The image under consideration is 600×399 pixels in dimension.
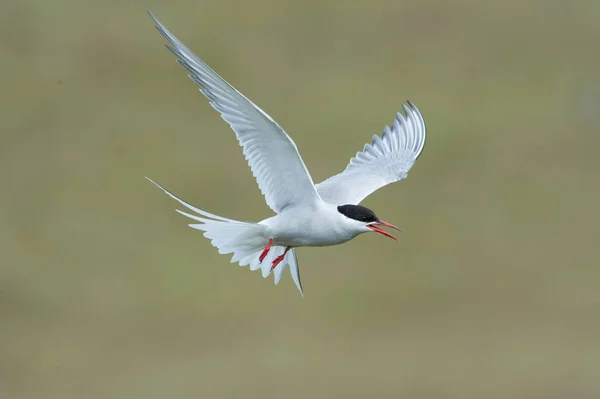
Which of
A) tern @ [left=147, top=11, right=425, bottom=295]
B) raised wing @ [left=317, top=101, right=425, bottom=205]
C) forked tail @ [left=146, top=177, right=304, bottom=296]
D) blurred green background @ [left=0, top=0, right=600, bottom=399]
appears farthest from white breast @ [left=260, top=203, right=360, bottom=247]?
blurred green background @ [left=0, top=0, right=600, bottom=399]

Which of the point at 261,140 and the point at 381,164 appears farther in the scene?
the point at 381,164

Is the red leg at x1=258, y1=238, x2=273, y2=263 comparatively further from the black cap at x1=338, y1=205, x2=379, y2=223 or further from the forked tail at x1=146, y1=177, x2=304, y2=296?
the black cap at x1=338, y1=205, x2=379, y2=223

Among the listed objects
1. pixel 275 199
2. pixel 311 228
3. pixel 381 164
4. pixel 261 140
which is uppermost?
pixel 381 164

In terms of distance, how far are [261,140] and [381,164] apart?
5.90 feet

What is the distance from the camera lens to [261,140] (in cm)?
834

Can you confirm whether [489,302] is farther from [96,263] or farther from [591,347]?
[96,263]

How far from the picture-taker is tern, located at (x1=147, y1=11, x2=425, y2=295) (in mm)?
8047

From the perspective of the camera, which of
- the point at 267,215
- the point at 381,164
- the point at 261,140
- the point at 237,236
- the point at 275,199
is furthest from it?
the point at 267,215

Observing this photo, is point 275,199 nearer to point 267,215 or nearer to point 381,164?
point 381,164

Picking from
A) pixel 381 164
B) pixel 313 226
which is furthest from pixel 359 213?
pixel 381 164

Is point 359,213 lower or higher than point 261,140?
lower

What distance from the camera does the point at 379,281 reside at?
2442 cm

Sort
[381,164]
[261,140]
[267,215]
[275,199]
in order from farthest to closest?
[267,215] < [381,164] < [275,199] < [261,140]

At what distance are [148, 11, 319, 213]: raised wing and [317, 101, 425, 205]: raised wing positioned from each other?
590mm
